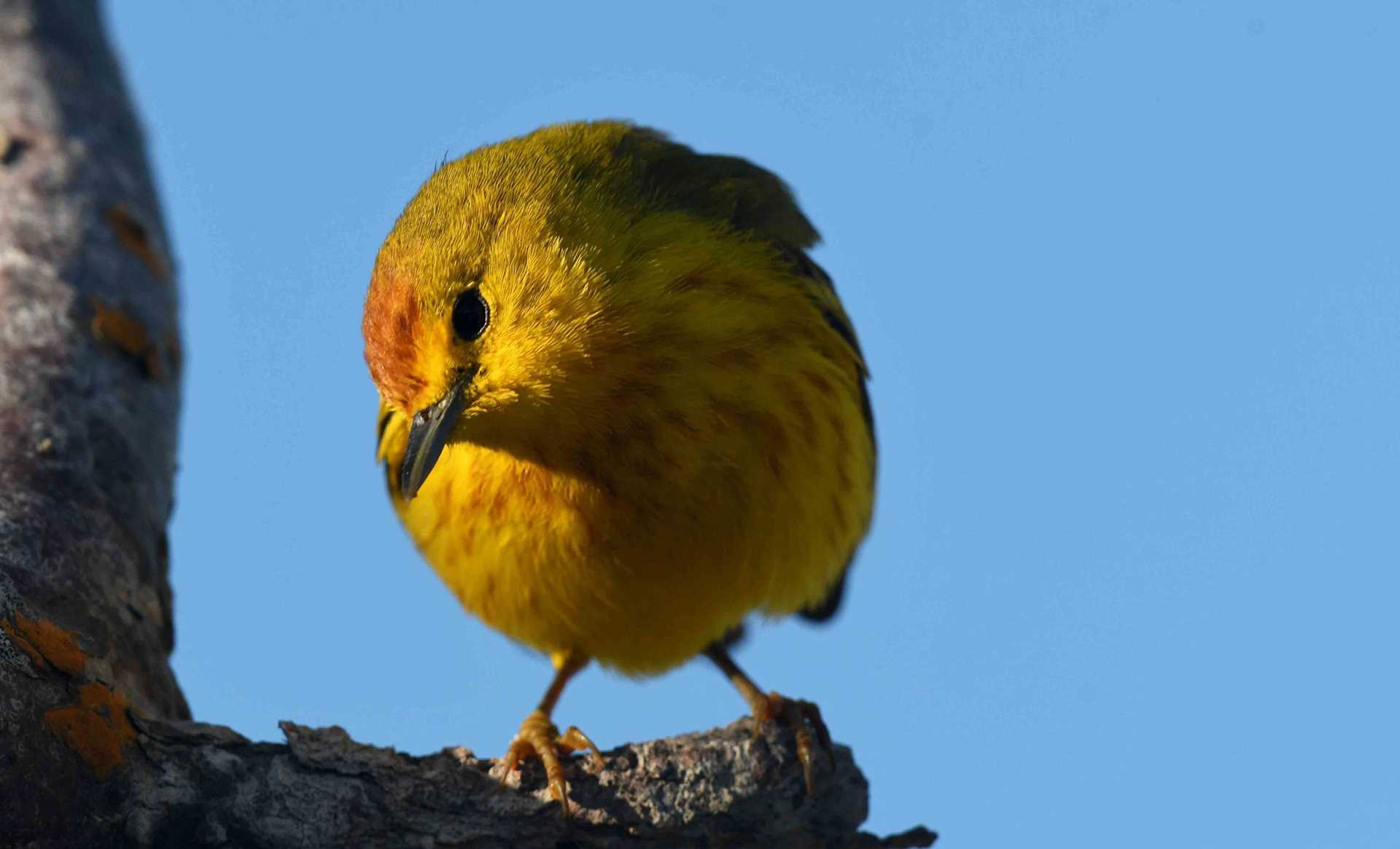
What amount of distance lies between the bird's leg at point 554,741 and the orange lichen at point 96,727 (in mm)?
951

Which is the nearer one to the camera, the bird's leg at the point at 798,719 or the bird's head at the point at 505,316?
the bird's head at the point at 505,316

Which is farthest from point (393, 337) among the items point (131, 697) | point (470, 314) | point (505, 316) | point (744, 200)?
point (744, 200)

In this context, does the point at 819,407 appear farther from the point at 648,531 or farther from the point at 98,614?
the point at 98,614

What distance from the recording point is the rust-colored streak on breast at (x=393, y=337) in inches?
155

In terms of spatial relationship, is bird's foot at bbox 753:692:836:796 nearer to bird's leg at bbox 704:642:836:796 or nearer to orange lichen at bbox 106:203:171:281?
bird's leg at bbox 704:642:836:796

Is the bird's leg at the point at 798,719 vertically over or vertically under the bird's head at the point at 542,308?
under

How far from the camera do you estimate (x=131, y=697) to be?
362cm

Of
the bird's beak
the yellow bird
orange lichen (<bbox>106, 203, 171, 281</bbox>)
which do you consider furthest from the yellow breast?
orange lichen (<bbox>106, 203, 171, 281</bbox>)

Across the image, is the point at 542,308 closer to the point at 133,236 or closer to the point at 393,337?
the point at 393,337

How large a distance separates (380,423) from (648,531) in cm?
161

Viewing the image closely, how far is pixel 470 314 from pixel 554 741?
125 centimetres

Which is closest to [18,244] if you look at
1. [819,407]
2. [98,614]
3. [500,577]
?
[98,614]

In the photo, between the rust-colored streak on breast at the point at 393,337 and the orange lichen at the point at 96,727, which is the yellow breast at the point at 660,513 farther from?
the orange lichen at the point at 96,727

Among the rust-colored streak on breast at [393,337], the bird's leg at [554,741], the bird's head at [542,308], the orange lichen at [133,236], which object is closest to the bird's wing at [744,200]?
the bird's head at [542,308]
